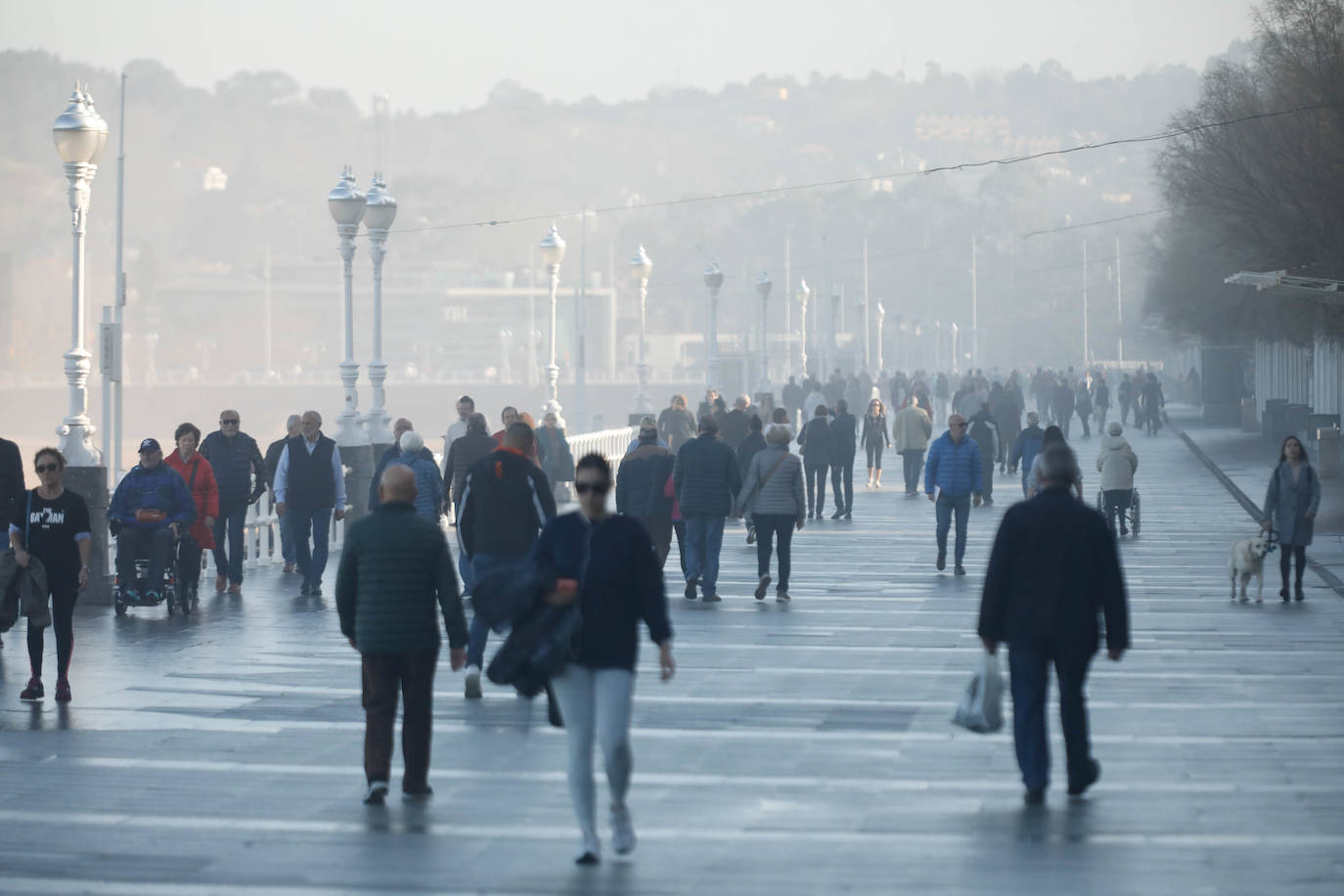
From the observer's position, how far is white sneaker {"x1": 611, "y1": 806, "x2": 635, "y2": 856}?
23.9 feet

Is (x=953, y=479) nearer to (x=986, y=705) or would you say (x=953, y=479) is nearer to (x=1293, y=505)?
(x=1293, y=505)

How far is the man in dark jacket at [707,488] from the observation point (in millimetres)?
16297

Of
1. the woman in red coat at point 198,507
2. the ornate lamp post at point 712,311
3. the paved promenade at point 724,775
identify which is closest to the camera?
the paved promenade at point 724,775

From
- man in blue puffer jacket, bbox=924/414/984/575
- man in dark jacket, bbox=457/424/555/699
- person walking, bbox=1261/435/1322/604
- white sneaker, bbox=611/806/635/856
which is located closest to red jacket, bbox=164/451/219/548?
man in dark jacket, bbox=457/424/555/699

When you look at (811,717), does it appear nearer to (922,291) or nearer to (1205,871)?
(1205,871)

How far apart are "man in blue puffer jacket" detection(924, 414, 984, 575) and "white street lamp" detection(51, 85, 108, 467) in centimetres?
764

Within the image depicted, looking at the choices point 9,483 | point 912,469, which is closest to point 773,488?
point 9,483

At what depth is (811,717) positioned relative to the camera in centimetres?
1053

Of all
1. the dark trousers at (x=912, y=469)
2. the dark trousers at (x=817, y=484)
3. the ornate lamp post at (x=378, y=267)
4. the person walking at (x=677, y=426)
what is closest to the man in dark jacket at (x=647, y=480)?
the ornate lamp post at (x=378, y=267)

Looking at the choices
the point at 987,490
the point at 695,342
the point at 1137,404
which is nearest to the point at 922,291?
the point at 695,342

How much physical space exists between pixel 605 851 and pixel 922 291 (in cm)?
15448

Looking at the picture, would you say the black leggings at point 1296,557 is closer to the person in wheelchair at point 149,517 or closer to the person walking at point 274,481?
the person walking at point 274,481

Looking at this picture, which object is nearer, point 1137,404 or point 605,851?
point 605,851

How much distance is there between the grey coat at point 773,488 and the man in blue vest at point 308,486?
3766 mm
